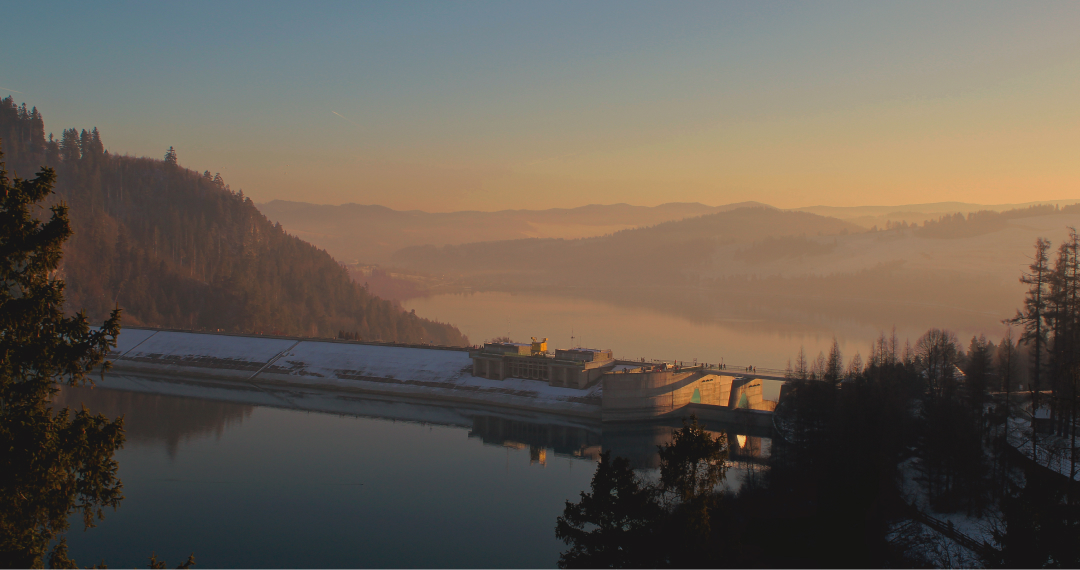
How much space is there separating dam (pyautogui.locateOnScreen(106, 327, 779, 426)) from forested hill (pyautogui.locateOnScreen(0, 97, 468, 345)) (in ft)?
86.9

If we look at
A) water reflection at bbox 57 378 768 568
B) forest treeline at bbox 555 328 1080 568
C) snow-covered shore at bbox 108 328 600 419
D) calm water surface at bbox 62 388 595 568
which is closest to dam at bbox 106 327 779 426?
snow-covered shore at bbox 108 328 600 419

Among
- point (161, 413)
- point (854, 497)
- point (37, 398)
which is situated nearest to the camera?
point (37, 398)

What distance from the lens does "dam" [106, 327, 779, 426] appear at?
51.7m

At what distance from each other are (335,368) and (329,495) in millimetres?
36892

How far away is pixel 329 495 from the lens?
3253 centimetres

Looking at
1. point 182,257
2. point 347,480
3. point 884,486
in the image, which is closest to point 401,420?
point 347,480

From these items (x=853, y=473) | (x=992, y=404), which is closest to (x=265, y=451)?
(x=853, y=473)

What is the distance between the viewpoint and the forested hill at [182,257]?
109 meters

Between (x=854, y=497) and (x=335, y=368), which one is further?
(x=335, y=368)

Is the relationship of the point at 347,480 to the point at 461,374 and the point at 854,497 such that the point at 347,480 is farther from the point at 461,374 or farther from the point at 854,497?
the point at 461,374

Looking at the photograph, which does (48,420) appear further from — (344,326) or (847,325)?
(847,325)

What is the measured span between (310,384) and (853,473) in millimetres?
52450

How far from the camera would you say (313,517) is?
96.6 ft

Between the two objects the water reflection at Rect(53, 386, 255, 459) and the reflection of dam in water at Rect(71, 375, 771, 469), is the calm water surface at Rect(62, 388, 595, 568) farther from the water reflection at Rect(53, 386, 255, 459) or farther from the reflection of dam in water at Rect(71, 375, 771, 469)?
the reflection of dam in water at Rect(71, 375, 771, 469)
